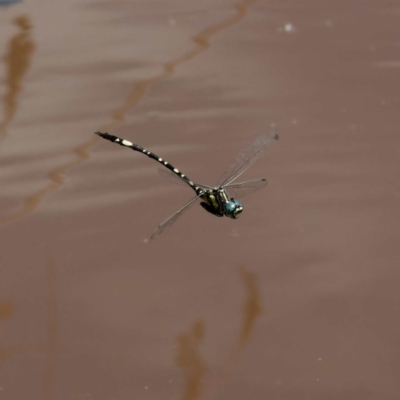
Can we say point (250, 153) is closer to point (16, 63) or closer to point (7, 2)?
point (16, 63)

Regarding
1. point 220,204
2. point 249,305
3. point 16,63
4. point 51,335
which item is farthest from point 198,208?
point 16,63

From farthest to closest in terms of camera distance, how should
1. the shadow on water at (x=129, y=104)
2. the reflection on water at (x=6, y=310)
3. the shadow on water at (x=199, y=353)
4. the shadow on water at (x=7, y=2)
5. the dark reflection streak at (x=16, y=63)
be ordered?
the shadow on water at (x=7, y=2) → the dark reflection streak at (x=16, y=63) → the shadow on water at (x=129, y=104) → the reflection on water at (x=6, y=310) → the shadow on water at (x=199, y=353)

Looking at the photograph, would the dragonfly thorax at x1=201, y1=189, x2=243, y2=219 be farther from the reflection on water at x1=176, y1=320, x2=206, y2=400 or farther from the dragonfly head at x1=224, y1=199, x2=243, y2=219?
the reflection on water at x1=176, y1=320, x2=206, y2=400

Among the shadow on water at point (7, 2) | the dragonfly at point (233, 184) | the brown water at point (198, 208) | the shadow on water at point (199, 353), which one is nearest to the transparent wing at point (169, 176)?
the dragonfly at point (233, 184)

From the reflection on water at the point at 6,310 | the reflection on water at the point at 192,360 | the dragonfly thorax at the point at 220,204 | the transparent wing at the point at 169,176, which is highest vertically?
the transparent wing at the point at 169,176

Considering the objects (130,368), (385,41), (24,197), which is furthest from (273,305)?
(385,41)

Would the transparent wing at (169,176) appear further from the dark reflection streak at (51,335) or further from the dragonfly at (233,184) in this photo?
the dark reflection streak at (51,335)

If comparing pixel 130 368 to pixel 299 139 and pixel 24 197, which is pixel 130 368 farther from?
pixel 299 139

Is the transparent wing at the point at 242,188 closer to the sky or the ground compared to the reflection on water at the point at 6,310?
closer to the sky
